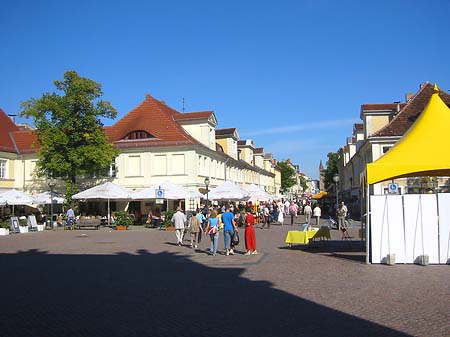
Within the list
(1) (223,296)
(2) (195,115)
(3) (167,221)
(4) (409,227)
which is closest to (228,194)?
(3) (167,221)

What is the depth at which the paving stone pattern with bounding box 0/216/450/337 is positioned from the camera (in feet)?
25.2

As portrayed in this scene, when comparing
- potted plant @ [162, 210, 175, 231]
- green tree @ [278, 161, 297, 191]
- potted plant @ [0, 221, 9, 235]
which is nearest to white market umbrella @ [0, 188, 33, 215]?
potted plant @ [0, 221, 9, 235]

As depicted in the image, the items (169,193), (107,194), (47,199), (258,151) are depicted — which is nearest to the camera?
(169,193)

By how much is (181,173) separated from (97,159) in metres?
7.15

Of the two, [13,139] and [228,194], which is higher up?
[13,139]

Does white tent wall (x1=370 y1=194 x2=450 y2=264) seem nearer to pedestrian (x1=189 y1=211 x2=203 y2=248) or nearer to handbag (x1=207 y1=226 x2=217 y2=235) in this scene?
handbag (x1=207 y1=226 x2=217 y2=235)

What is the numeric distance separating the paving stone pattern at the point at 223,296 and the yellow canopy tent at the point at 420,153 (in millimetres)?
2771

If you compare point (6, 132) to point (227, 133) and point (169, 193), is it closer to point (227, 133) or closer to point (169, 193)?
point (227, 133)

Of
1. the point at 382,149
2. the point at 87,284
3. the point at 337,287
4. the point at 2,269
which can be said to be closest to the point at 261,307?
the point at 337,287

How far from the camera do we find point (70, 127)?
40719mm

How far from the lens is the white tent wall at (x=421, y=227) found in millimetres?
14953

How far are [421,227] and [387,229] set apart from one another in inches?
39.2

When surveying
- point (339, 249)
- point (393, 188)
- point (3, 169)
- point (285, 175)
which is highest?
point (285, 175)

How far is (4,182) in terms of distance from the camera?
153 feet
